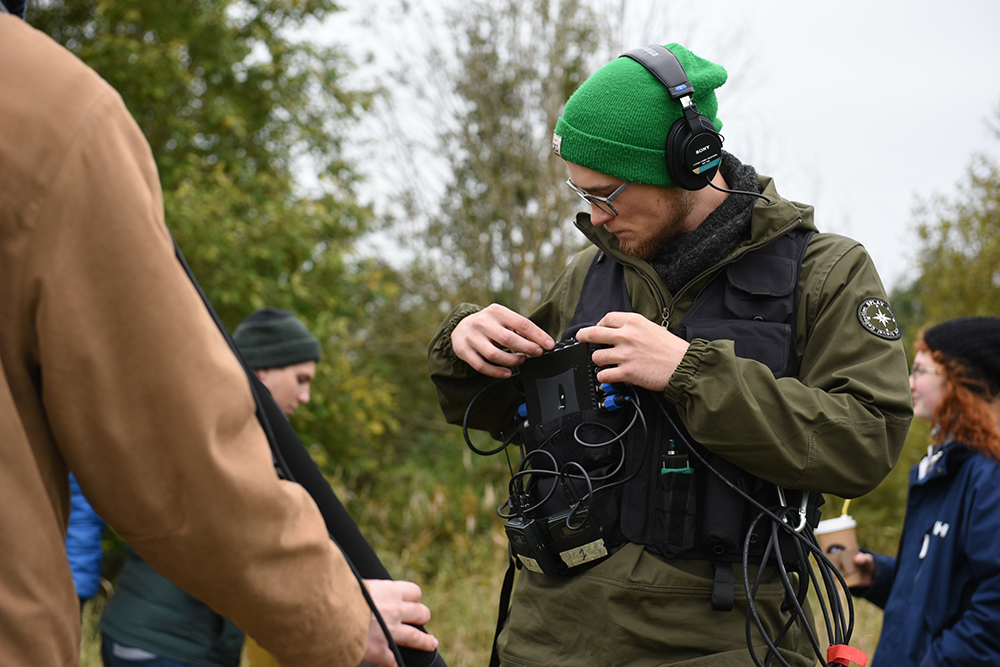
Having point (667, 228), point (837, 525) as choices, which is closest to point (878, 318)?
point (667, 228)

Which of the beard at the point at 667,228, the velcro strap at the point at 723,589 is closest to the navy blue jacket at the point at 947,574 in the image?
the velcro strap at the point at 723,589

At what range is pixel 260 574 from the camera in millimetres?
1095

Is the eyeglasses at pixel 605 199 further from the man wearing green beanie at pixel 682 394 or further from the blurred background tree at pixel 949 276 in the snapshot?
the blurred background tree at pixel 949 276

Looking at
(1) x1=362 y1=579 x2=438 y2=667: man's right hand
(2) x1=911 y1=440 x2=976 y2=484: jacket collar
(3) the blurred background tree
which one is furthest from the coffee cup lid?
(3) the blurred background tree

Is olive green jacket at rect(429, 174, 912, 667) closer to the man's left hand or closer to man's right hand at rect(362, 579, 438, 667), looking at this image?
the man's left hand

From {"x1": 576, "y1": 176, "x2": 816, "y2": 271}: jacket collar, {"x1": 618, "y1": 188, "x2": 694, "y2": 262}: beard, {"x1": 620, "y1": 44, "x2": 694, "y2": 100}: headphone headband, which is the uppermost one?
{"x1": 620, "y1": 44, "x2": 694, "y2": 100}: headphone headband

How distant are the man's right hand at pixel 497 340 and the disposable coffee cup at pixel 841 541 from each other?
1.35m

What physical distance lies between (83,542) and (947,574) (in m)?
3.17

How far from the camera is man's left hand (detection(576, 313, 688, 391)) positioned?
181 centimetres

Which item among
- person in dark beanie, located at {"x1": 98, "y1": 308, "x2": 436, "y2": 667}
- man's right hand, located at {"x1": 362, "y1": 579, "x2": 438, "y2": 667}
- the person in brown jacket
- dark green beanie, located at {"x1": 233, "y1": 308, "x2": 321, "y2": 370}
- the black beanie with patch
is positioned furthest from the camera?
dark green beanie, located at {"x1": 233, "y1": 308, "x2": 321, "y2": 370}

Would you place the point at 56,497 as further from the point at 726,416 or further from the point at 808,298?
the point at 808,298

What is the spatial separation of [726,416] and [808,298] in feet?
1.39

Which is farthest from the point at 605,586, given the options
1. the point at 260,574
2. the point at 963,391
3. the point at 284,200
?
the point at 284,200

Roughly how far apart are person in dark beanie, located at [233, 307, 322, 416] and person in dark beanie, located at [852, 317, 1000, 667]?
2.47 m
